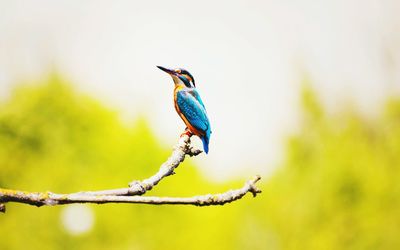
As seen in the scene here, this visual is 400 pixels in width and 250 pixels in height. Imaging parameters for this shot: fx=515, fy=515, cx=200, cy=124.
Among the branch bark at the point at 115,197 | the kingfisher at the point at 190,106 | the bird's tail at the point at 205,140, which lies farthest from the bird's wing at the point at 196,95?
the branch bark at the point at 115,197

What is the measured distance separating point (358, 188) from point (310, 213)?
1.02m

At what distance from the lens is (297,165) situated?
30.9 ft

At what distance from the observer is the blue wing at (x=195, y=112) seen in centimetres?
188

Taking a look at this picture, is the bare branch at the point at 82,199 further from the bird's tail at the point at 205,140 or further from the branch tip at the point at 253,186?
the bird's tail at the point at 205,140

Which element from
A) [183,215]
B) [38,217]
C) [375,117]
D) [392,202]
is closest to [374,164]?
[392,202]

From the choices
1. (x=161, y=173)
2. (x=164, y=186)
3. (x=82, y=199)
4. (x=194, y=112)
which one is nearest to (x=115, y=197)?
(x=82, y=199)

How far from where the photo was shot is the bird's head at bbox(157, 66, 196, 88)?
1.93 meters

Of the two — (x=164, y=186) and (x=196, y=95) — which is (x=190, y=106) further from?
(x=164, y=186)

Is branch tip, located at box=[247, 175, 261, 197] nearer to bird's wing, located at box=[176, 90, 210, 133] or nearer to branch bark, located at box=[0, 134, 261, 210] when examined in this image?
branch bark, located at box=[0, 134, 261, 210]

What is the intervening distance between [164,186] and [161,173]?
5872 millimetres

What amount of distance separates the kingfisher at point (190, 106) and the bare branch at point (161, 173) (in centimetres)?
21

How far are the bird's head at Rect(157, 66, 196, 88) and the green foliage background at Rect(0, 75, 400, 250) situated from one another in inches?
173

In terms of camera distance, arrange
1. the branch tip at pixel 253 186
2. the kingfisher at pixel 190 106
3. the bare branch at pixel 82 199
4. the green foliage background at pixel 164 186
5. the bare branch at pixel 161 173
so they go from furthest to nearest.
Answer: the green foliage background at pixel 164 186
the kingfisher at pixel 190 106
the branch tip at pixel 253 186
the bare branch at pixel 161 173
the bare branch at pixel 82 199

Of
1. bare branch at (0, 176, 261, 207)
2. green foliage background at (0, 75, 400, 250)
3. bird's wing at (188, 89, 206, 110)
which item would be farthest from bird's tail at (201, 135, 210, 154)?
green foliage background at (0, 75, 400, 250)
